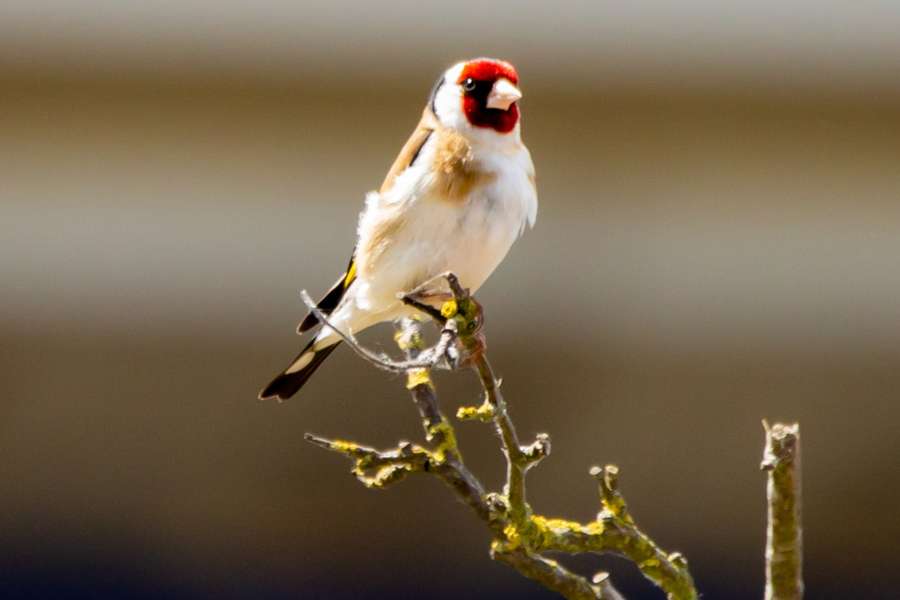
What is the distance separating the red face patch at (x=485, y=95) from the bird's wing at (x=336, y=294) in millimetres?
253

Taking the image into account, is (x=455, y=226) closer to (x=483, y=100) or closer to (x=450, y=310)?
(x=483, y=100)

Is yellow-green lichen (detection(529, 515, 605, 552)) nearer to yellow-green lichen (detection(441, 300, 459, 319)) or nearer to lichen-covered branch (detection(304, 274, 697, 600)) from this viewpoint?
lichen-covered branch (detection(304, 274, 697, 600))

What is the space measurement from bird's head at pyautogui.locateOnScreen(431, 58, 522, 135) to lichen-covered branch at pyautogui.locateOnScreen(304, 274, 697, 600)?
2.16ft

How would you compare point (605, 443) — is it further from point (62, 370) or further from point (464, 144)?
point (464, 144)

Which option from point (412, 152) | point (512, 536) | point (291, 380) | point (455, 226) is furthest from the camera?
point (291, 380)

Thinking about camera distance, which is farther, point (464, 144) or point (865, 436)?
point (865, 436)

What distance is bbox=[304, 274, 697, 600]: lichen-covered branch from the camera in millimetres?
1339

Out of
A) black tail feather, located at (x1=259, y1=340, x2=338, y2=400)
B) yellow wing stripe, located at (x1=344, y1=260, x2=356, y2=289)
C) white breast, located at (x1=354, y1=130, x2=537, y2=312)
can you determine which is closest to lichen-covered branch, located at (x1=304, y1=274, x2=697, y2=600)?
white breast, located at (x1=354, y1=130, x2=537, y2=312)

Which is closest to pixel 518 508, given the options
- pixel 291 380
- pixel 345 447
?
pixel 345 447

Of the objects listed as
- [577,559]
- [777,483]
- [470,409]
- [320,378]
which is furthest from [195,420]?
[777,483]

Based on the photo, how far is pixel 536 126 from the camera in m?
4.46

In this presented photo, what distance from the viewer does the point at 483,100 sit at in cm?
219

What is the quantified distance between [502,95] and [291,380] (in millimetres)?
571

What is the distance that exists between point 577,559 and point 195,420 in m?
1.08
